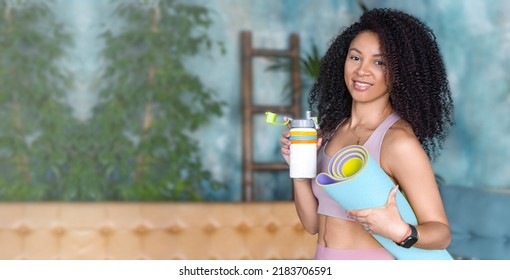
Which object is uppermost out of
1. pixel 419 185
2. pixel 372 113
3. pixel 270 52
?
pixel 270 52

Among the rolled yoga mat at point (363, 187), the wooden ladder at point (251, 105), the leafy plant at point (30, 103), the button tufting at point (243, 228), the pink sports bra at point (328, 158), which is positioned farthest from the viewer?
the wooden ladder at point (251, 105)

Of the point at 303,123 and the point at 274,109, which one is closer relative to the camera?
the point at 303,123

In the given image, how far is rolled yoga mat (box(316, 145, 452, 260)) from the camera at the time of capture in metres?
0.97

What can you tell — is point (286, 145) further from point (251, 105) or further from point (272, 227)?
point (251, 105)

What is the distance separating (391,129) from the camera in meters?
1.10

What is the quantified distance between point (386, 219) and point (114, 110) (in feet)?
9.55

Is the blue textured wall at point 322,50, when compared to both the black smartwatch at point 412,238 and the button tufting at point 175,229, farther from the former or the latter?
the black smartwatch at point 412,238

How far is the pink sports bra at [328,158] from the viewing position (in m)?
1.09

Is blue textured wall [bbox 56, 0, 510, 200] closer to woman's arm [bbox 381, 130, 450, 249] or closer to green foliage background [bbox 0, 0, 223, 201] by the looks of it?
green foliage background [bbox 0, 0, 223, 201]

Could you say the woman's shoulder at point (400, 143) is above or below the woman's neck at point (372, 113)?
below

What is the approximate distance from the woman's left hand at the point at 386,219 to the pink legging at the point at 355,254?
0.37ft

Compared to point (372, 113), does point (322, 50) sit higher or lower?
higher

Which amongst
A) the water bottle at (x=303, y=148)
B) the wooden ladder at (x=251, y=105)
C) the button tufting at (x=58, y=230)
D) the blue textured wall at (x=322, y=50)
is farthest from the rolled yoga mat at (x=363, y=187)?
the wooden ladder at (x=251, y=105)

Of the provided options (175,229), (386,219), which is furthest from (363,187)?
(175,229)
